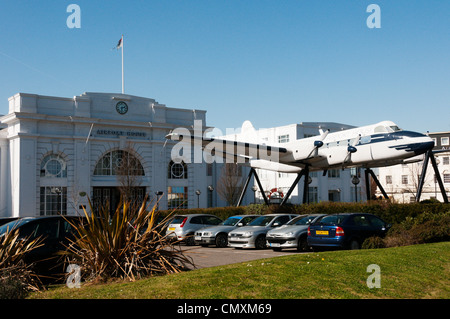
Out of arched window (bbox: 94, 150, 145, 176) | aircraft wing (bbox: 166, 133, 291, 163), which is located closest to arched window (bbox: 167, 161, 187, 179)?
arched window (bbox: 94, 150, 145, 176)

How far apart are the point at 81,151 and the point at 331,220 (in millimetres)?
33296

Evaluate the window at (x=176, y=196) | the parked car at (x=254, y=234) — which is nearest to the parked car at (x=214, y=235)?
the parked car at (x=254, y=234)

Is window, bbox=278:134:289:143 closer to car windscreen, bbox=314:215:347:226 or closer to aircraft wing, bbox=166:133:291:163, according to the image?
aircraft wing, bbox=166:133:291:163

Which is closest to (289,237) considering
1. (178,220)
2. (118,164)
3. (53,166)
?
(178,220)

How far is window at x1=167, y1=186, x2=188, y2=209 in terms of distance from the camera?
4885 cm

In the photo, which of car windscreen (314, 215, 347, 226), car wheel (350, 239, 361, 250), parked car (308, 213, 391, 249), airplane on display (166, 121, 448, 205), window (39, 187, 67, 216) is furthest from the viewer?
window (39, 187, 67, 216)

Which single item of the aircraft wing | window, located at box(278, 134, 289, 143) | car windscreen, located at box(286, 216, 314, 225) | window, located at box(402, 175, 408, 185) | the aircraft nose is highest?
window, located at box(278, 134, 289, 143)

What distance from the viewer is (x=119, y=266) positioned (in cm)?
941

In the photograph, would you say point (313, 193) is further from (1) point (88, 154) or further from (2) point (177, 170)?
(1) point (88, 154)

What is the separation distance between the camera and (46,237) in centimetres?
1118

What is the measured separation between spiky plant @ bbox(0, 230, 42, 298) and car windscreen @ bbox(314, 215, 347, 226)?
9548mm

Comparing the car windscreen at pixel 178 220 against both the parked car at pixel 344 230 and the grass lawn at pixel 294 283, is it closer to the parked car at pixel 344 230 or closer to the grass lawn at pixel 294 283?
the parked car at pixel 344 230
